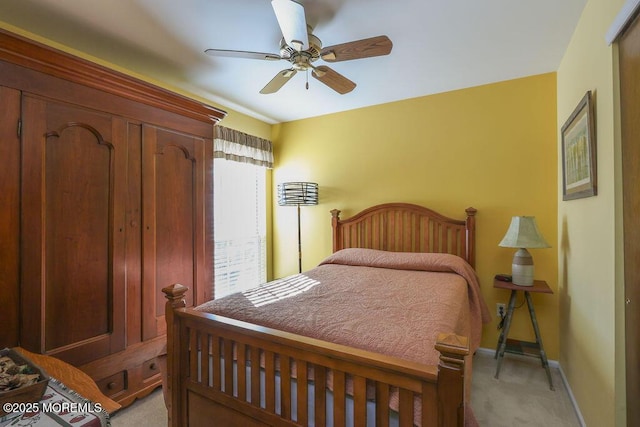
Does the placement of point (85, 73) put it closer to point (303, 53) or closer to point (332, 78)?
point (303, 53)

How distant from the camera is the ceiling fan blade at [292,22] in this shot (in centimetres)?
135

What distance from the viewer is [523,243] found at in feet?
7.28

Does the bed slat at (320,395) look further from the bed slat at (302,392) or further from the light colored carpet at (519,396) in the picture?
the light colored carpet at (519,396)

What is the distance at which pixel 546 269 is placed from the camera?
2.56m

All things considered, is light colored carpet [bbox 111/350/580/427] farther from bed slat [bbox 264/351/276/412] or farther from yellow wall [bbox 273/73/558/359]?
bed slat [bbox 264/351/276/412]

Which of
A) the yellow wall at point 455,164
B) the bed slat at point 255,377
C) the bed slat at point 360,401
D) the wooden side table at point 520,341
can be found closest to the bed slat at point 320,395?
the bed slat at point 360,401

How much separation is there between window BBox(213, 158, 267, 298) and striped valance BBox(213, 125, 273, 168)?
4.5 inches

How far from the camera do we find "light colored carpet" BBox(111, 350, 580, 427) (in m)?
1.84

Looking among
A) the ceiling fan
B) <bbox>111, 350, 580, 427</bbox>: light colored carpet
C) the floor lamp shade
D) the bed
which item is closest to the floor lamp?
the floor lamp shade

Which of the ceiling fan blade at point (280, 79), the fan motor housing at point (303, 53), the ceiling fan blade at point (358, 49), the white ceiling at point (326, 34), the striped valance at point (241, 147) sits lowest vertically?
the striped valance at point (241, 147)

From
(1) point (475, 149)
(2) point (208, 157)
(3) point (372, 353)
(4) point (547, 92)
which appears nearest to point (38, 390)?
(3) point (372, 353)

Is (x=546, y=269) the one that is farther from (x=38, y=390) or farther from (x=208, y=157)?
(x=38, y=390)

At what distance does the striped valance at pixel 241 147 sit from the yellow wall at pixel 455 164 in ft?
1.08

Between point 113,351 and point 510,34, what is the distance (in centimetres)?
325
